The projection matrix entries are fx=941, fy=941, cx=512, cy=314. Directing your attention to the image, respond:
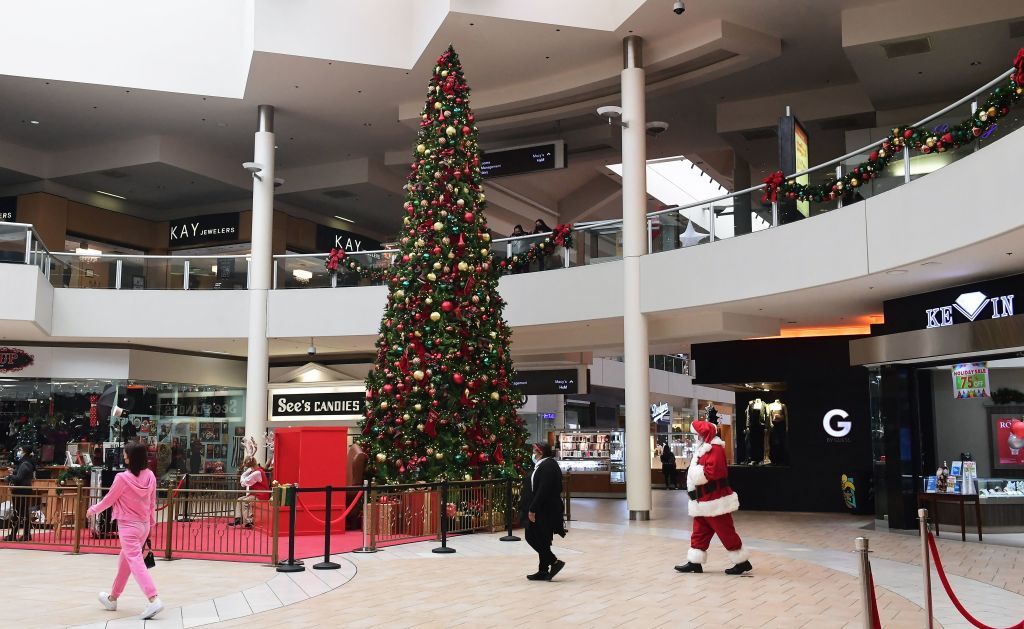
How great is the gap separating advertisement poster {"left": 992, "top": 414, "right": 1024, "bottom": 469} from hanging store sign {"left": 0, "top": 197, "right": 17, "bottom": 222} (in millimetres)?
21404

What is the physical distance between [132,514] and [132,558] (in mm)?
379

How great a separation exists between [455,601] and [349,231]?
20418mm

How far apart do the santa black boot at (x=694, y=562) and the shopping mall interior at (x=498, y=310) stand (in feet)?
0.12

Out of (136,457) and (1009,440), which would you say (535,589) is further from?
(1009,440)

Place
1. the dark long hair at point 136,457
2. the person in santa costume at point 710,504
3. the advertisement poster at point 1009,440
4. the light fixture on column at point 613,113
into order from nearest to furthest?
the dark long hair at point 136,457 → the person in santa costume at point 710,504 → the advertisement poster at point 1009,440 → the light fixture on column at point 613,113

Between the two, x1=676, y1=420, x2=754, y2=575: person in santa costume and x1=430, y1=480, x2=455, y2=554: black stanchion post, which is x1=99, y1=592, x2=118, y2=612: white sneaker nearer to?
x1=430, y1=480, x2=455, y2=554: black stanchion post

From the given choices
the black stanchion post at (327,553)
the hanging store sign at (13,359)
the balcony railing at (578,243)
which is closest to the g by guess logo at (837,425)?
the balcony railing at (578,243)

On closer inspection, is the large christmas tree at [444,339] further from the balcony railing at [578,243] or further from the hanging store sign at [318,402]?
the hanging store sign at [318,402]

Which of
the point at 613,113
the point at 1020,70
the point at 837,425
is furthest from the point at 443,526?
the point at 837,425

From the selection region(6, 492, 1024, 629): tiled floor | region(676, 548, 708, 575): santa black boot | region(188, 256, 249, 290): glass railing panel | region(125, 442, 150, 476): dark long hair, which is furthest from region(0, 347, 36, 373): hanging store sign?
region(676, 548, 708, 575): santa black boot

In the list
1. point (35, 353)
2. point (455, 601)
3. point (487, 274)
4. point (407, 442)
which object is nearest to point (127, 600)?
point (455, 601)

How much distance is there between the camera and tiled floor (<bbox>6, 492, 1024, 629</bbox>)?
7.06 metres

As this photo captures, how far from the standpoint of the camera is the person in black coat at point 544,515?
888 centimetres

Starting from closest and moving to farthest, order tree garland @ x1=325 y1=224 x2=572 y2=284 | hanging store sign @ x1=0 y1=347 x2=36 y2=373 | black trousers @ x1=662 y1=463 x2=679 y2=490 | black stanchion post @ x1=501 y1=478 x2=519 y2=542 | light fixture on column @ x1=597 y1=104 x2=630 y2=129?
black stanchion post @ x1=501 y1=478 x2=519 y2=542 < light fixture on column @ x1=597 y1=104 x2=630 y2=129 < tree garland @ x1=325 y1=224 x2=572 y2=284 < hanging store sign @ x1=0 y1=347 x2=36 y2=373 < black trousers @ x1=662 y1=463 x2=679 y2=490
